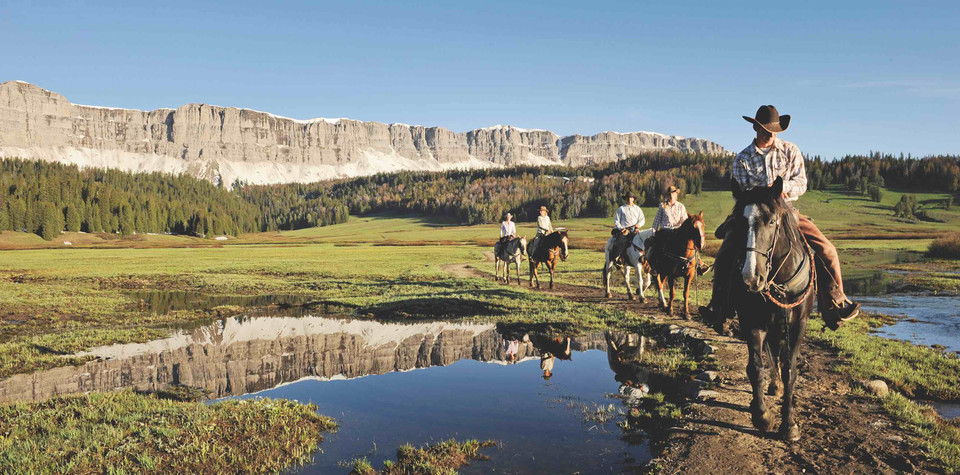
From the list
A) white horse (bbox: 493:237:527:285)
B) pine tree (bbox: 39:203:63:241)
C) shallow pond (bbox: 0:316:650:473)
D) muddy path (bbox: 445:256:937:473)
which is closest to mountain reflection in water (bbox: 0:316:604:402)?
shallow pond (bbox: 0:316:650:473)

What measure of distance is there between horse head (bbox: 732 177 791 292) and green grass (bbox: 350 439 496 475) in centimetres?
451

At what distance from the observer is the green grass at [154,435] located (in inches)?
271

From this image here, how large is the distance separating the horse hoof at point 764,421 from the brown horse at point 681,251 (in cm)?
957

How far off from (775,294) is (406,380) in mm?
7515

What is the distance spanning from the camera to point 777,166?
8.52 meters

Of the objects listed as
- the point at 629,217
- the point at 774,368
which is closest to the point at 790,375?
the point at 774,368

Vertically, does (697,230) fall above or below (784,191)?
below

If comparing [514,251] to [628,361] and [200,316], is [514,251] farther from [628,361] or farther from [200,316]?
[628,361]

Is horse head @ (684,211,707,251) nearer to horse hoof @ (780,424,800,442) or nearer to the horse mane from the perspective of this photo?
the horse mane

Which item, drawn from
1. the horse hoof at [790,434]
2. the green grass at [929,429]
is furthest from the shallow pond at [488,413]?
the green grass at [929,429]

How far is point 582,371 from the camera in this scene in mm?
11969

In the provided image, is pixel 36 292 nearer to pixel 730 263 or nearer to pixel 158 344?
pixel 158 344

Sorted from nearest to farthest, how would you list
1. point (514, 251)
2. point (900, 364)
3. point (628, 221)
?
point (900, 364)
point (628, 221)
point (514, 251)

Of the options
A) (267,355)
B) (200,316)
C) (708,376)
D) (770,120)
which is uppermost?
(770,120)
